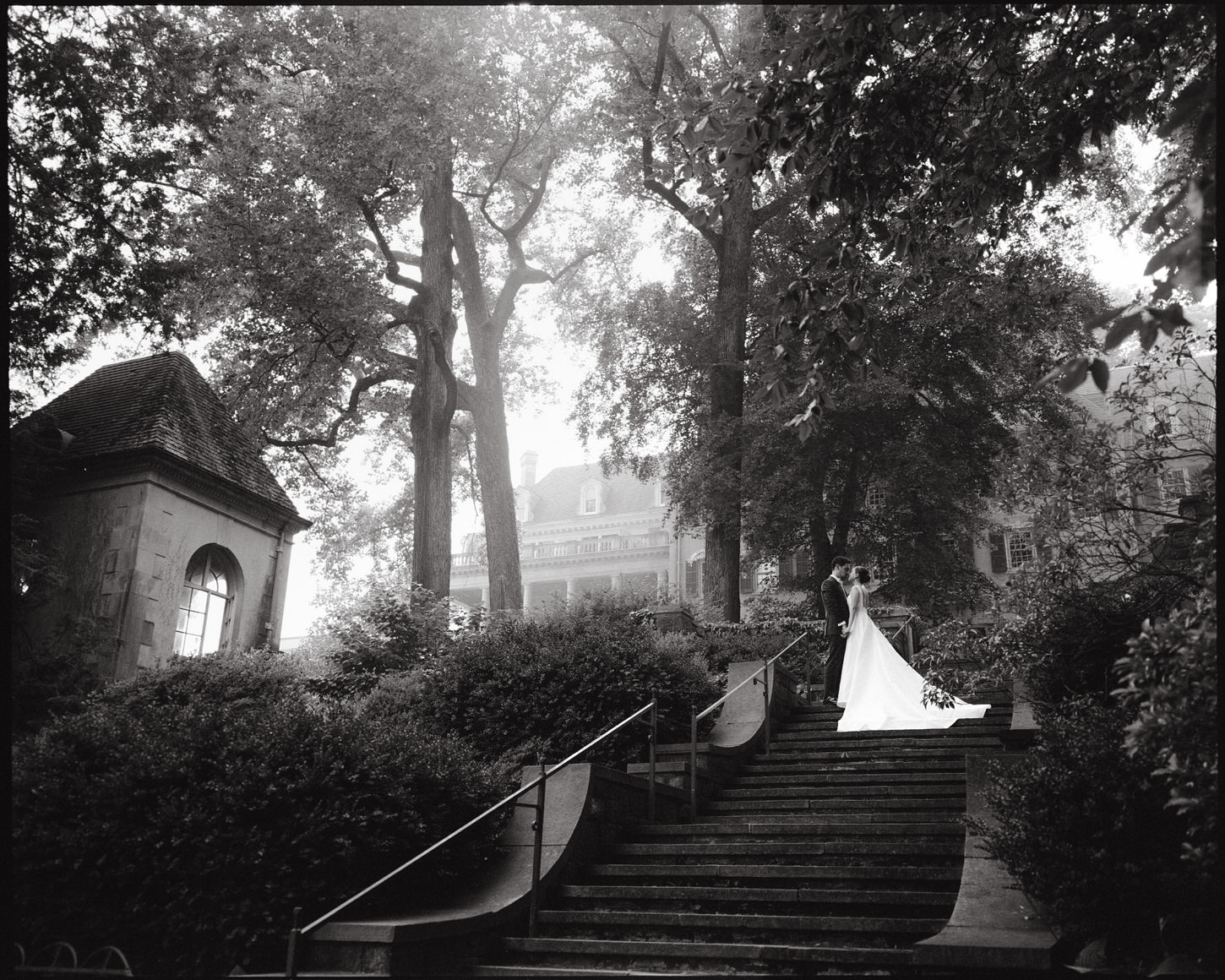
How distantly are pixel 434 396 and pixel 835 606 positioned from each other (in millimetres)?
11467

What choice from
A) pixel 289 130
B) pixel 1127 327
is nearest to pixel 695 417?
pixel 289 130

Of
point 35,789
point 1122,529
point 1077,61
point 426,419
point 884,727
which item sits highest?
point 426,419

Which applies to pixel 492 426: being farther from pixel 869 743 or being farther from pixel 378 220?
pixel 869 743

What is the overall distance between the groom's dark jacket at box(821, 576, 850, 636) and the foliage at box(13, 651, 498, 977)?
265 inches

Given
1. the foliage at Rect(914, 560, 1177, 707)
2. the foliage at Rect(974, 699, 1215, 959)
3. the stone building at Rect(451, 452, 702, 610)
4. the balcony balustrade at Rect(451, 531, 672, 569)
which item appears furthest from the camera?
the balcony balustrade at Rect(451, 531, 672, 569)

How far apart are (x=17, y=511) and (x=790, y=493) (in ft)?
49.2

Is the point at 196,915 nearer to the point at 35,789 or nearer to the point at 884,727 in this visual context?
the point at 35,789

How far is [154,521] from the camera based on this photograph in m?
17.4

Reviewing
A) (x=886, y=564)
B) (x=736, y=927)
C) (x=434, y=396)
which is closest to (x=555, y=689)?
(x=736, y=927)

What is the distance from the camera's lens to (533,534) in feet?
183

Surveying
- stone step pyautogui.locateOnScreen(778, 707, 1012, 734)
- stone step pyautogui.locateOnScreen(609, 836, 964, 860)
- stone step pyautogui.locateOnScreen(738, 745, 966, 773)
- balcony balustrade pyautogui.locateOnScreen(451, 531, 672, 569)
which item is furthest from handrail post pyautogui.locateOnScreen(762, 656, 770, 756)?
balcony balustrade pyautogui.locateOnScreen(451, 531, 672, 569)

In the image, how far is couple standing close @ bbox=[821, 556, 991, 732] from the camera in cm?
1232

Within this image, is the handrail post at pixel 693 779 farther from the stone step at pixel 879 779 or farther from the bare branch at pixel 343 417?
the bare branch at pixel 343 417

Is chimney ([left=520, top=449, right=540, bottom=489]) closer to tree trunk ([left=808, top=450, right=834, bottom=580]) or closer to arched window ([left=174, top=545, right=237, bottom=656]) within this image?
tree trunk ([left=808, top=450, right=834, bottom=580])
